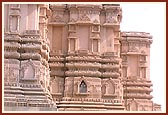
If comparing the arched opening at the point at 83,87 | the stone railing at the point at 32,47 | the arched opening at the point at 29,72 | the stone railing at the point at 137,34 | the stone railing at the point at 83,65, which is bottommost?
the arched opening at the point at 83,87

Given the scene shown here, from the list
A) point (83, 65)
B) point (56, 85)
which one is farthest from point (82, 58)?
point (56, 85)

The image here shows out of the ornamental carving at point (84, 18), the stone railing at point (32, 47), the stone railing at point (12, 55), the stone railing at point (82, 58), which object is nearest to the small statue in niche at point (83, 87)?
the stone railing at point (82, 58)

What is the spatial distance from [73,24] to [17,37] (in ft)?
24.8

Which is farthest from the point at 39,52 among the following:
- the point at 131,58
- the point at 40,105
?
the point at 131,58

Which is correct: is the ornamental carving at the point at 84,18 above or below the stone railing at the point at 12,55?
above

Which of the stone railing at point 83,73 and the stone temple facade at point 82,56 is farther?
the stone railing at point 83,73

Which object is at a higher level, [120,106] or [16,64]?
[16,64]

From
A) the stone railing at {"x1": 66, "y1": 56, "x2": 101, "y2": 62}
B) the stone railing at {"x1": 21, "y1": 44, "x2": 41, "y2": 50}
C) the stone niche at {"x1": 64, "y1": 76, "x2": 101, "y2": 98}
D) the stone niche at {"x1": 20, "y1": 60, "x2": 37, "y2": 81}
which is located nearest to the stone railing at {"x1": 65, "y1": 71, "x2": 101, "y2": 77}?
the stone niche at {"x1": 64, "y1": 76, "x2": 101, "y2": 98}

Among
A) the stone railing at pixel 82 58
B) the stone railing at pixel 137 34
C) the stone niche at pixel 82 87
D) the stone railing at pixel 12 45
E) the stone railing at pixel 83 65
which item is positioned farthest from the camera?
the stone railing at pixel 137 34

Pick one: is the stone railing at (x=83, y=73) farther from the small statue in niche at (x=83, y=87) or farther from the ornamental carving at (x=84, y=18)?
the ornamental carving at (x=84, y=18)

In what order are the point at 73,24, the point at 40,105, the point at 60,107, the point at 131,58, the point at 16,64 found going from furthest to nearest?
the point at 131,58 < the point at 73,24 < the point at 60,107 < the point at 16,64 < the point at 40,105

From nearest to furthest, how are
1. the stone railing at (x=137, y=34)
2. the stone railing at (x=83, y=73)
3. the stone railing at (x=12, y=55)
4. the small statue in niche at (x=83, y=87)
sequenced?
1. the stone railing at (x=12, y=55)
2. the small statue in niche at (x=83, y=87)
3. the stone railing at (x=83, y=73)
4. the stone railing at (x=137, y=34)

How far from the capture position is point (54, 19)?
30422 millimetres

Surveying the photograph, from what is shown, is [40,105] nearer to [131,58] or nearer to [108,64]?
[108,64]
